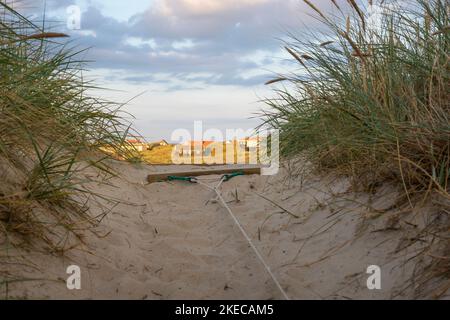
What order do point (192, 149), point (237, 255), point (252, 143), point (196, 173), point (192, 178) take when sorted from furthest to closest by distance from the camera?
1. point (192, 149)
2. point (252, 143)
3. point (196, 173)
4. point (192, 178)
5. point (237, 255)

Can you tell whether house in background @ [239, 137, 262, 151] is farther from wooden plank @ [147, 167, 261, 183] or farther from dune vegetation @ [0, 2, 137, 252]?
dune vegetation @ [0, 2, 137, 252]

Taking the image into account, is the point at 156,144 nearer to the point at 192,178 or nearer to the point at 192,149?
the point at 192,149

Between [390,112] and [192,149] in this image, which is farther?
[192,149]

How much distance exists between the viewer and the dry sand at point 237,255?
2279 millimetres

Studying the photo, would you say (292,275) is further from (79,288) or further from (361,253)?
(79,288)

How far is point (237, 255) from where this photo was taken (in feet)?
9.45

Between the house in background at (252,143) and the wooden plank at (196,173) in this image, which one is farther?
the house in background at (252,143)


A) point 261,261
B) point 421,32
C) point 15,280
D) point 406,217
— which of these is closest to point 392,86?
point 421,32

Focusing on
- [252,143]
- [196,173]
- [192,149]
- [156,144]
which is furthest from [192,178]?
[156,144]

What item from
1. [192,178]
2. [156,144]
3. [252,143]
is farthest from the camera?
[156,144]

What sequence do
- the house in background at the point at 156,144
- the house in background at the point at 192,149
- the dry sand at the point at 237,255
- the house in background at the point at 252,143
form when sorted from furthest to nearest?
the house in background at the point at 156,144
the house in background at the point at 192,149
the house in background at the point at 252,143
the dry sand at the point at 237,255

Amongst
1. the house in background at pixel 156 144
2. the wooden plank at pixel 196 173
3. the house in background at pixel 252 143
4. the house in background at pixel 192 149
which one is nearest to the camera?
the wooden plank at pixel 196 173

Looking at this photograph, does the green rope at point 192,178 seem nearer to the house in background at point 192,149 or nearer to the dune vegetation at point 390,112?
the dune vegetation at point 390,112

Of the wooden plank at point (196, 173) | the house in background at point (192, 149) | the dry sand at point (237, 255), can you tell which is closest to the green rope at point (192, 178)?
the wooden plank at point (196, 173)
